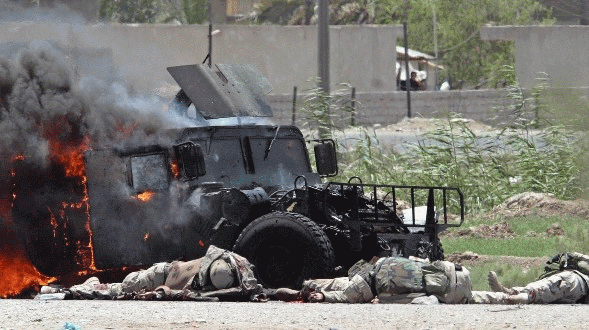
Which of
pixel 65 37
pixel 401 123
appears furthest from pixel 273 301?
pixel 401 123

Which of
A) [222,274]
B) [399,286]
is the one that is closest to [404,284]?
[399,286]

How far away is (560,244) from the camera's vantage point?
1933cm

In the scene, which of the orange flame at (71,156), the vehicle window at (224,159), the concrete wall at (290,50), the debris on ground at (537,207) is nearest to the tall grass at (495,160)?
the debris on ground at (537,207)

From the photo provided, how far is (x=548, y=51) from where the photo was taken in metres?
39.6

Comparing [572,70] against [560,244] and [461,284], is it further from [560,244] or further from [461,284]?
[461,284]

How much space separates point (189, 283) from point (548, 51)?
27.1 metres

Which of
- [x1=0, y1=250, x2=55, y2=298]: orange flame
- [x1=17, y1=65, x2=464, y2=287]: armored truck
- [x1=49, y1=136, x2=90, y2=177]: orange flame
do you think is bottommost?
[x1=0, y1=250, x2=55, y2=298]: orange flame

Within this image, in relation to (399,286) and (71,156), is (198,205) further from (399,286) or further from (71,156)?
(399,286)

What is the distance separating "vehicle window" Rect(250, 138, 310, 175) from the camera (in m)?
15.4

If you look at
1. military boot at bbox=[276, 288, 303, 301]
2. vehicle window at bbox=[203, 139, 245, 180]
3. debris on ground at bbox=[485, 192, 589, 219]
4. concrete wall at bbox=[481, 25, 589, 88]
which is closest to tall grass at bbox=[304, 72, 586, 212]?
debris on ground at bbox=[485, 192, 589, 219]

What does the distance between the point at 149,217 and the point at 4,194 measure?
156 centimetres

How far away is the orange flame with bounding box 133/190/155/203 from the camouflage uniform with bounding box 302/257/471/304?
2.08 m

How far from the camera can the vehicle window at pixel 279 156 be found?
50.5ft

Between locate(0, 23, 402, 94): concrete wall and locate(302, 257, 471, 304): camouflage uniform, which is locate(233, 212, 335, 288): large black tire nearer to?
locate(302, 257, 471, 304): camouflage uniform
